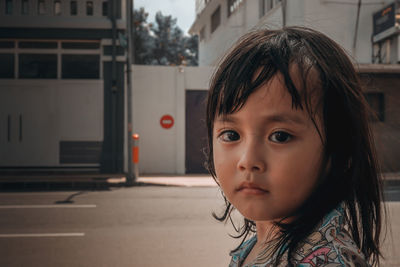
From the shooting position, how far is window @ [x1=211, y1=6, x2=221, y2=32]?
888 inches

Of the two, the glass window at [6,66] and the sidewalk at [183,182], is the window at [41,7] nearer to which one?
the glass window at [6,66]

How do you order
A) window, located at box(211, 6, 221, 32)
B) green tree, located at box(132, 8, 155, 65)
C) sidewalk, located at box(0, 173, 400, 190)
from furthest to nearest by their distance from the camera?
1. green tree, located at box(132, 8, 155, 65)
2. window, located at box(211, 6, 221, 32)
3. sidewalk, located at box(0, 173, 400, 190)

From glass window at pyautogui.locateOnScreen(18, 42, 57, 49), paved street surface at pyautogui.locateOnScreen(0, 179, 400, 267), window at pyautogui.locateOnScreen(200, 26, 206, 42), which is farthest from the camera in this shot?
window at pyautogui.locateOnScreen(200, 26, 206, 42)

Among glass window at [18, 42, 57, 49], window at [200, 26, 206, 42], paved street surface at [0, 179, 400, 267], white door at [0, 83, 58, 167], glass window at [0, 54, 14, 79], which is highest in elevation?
window at [200, 26, 206, 42]

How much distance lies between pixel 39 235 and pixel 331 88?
17.3 ft

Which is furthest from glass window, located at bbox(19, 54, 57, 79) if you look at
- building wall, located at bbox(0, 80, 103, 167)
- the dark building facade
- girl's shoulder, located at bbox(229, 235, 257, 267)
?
girl's shoulder, located at bbox(229, 235, 257, 267)

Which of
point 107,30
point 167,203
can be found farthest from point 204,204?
point 107,30

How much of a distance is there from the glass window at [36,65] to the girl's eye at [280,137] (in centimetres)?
1363

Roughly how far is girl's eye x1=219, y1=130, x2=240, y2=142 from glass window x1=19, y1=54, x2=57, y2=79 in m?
13.5

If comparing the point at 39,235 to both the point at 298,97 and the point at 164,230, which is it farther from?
the point at 298,97

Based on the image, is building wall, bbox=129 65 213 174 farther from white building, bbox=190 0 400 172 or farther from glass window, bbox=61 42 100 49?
white building, bbox=190 0 400 172

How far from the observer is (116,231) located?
5.72 m

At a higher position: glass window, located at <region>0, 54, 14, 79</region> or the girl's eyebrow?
glass window, located at <region>0, 54, 14, 79</region>

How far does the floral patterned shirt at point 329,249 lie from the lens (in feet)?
2.73
